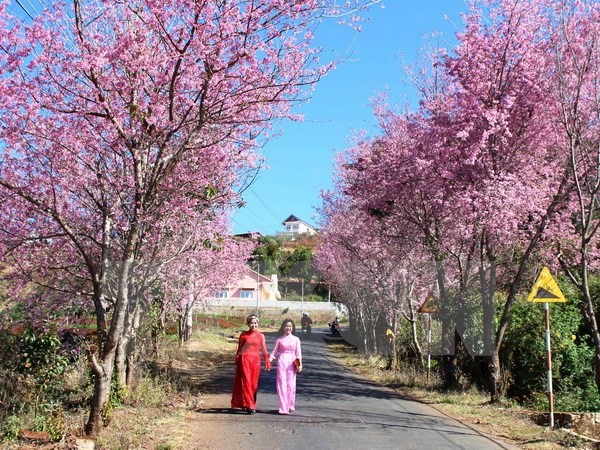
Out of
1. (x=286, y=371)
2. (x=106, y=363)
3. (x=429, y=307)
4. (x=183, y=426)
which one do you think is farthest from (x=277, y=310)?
(x=106, y=363)

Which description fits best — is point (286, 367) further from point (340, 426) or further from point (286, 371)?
point (340, 426)

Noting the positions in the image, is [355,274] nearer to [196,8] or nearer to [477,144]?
[477,144]

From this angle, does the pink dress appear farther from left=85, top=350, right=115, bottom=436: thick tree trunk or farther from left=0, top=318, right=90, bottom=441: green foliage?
left=85, top=350, right=115, bottom=436: thick tree trunk

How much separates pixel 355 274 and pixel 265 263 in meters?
53.8

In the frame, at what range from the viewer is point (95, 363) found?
7.60 meters

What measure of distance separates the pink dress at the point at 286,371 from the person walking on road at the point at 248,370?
28 cm

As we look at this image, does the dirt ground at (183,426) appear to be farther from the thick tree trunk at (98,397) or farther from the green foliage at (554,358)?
the green foliage at (554,358)

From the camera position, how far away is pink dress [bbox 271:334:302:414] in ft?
36.7

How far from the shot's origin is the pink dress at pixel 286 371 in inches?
440

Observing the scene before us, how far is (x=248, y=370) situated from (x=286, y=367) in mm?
667

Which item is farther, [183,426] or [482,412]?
[482,412]

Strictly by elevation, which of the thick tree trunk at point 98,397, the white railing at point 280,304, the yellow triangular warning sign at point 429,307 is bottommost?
the thick tree trunk at point 98,397

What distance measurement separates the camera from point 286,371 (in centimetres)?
1138

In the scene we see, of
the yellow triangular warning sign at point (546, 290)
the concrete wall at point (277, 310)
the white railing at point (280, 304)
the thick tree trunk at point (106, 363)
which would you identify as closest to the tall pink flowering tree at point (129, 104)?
the thick tree trunk at point (106, 363)
